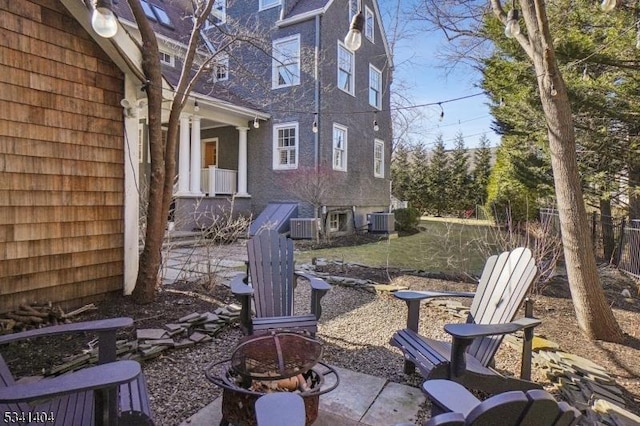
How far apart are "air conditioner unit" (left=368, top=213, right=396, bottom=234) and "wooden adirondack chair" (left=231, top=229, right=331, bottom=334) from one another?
30.2 ft

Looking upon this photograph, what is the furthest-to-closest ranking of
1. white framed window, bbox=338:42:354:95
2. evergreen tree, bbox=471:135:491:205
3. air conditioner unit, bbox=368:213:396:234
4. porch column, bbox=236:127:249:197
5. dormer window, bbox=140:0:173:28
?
evergreen tree, bbox=471:135:491:205 → air conditioner unit, bbox=368:213:396:234 → white framed window, bbox=338:42:354:95 → porch column, bbox=236:127:249:197 → dormer window, bbox=140:0:173:28

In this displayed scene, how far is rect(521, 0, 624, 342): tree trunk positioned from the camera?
11.2 feet

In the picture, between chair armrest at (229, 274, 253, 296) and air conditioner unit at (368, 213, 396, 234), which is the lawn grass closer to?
air conditioner unit at (368, 213, 396, 234)

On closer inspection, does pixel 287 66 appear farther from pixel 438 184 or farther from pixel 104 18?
pixel 438 184

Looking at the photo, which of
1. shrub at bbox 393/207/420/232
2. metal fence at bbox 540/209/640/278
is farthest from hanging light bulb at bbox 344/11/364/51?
shrub at bbox 393/207/420/232

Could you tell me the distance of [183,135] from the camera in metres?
9.34

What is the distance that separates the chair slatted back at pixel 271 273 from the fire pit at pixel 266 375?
808mm

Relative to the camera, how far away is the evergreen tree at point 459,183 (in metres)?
20.7

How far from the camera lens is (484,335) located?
196 cm

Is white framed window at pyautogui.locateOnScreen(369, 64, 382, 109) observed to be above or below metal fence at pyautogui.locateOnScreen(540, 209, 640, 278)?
above

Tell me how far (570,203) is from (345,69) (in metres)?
9.90

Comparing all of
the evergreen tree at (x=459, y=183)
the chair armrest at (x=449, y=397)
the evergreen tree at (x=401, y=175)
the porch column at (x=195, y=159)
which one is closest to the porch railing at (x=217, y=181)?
the porch column at (x=195, y=159)

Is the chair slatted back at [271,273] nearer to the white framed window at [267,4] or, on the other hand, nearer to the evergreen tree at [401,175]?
the white framed window at [267,4]

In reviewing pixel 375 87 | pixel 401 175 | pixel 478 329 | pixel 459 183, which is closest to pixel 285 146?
pixel 375 87
